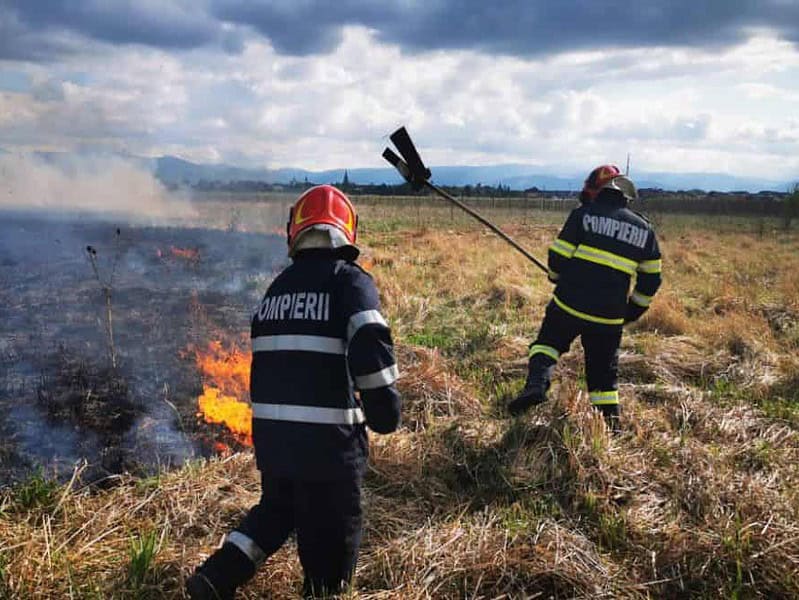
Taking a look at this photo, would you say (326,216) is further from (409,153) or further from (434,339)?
(434,339)

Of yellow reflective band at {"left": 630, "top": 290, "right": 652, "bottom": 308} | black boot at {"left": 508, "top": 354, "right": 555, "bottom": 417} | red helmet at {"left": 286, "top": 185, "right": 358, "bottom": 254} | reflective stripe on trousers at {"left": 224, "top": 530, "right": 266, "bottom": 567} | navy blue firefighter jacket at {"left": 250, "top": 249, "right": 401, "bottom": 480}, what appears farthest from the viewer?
yellow reflective band at {"left": 630, "top": 290, "right": 652, "bottom": 308}

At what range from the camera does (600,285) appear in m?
4.63

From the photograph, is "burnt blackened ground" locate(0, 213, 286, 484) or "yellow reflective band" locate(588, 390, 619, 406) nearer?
"yellow reflective band" locate(588, 390, 619, 406)

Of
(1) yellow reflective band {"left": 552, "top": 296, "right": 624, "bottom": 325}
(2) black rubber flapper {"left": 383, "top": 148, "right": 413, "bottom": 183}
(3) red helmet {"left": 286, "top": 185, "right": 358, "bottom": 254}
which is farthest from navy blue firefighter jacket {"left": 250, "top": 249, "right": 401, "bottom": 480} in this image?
(2) black rubber flapper {"left": 383, "top": 148, "right": 413, "bottom": 183}

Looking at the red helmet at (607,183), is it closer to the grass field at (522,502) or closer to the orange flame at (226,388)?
the grass field at (522,502)

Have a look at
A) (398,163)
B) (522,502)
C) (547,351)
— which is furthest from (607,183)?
(522,502)

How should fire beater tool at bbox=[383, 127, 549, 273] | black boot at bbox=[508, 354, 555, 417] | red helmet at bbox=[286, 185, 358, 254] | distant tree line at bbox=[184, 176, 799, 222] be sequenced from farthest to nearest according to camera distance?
distant tree line at bbox=[184, 176, 799, 222] < fire beater tool at bbox=[383, 127, 549, 273] < black boot at bbox=[508, 354, 555, 417] < red helmet at bbox=[286, 185, 358, 254]

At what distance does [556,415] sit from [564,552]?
5.09 feet

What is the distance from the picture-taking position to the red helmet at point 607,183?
15.9 feet

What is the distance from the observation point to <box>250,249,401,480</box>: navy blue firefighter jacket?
2.46m

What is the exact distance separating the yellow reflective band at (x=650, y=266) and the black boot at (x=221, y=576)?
144 inches

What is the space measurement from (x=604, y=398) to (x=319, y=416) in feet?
9.33

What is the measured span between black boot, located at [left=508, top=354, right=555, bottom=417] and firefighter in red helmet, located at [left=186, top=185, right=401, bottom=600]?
6.67 ft

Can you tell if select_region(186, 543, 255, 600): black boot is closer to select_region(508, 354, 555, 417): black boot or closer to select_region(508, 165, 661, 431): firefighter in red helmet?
select_region(508, 354, 555, 417): black boot
